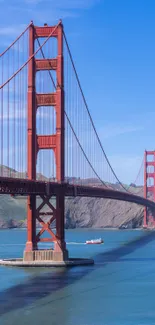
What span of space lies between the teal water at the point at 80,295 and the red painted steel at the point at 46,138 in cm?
267

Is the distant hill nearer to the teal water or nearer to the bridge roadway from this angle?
the bridge roadway

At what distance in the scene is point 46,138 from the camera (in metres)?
49.3

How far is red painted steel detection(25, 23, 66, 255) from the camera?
48188mm

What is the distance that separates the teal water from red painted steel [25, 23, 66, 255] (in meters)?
2.67

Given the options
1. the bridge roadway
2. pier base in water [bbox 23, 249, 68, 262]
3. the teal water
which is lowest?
the teal water

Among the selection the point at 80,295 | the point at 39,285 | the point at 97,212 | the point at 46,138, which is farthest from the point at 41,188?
the point at 97,212

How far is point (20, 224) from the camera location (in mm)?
174500

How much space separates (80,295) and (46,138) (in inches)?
625

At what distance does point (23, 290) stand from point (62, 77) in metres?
17.2

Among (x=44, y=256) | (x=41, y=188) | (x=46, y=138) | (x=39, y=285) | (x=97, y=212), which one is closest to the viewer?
(x=39, y=285)

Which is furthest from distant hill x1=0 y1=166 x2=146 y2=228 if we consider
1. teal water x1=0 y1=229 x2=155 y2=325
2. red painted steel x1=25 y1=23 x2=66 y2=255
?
teal water x1=0 y1=229 x2=155 y2=325

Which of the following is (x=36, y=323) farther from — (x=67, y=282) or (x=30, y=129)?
(x=30, y=129)

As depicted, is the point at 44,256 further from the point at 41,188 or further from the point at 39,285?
the point at 39,285

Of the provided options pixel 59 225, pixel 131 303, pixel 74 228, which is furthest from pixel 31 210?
pixel 74 228
